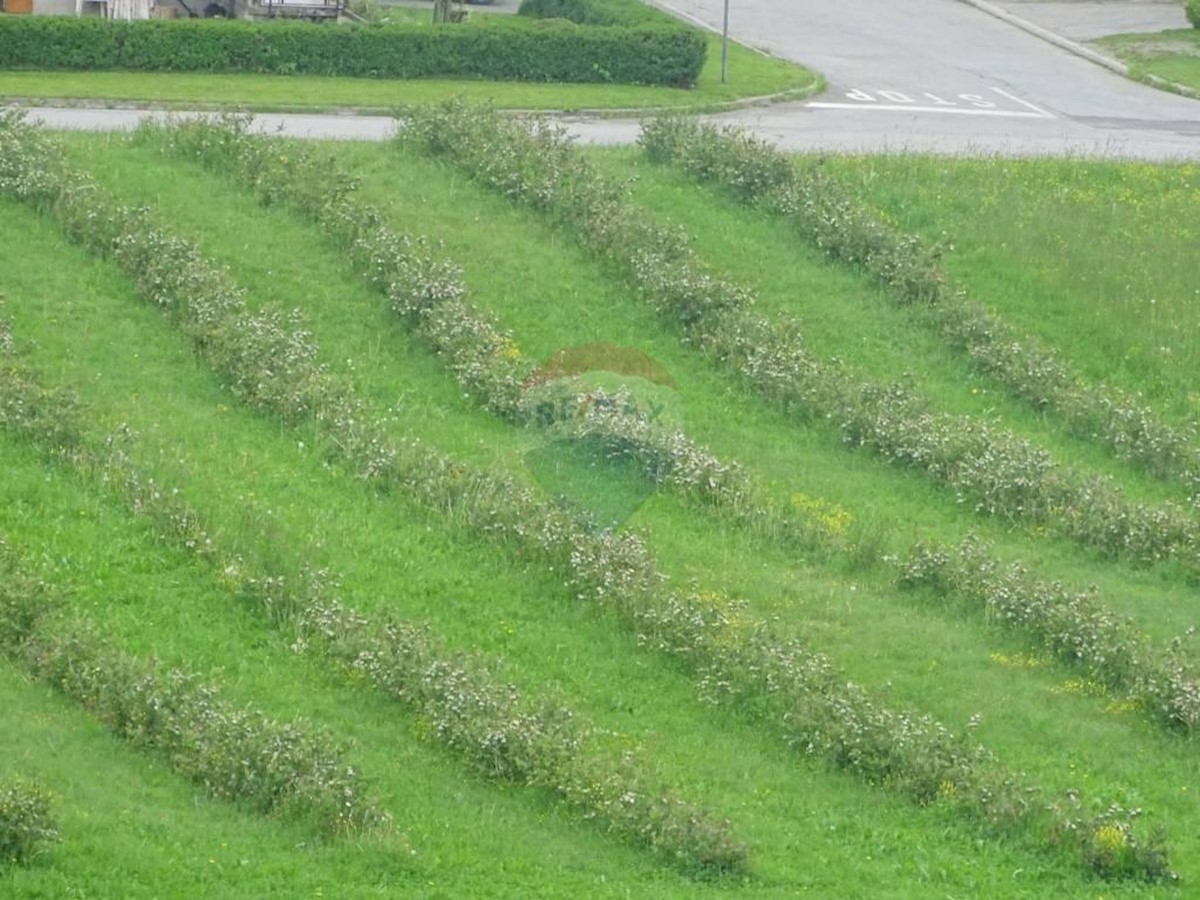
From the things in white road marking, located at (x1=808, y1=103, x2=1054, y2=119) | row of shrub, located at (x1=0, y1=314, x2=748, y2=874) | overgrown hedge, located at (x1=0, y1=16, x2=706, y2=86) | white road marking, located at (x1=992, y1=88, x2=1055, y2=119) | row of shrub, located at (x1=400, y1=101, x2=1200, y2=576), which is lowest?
row of shrub, located at (x1=0, y1=314, x2=748, y2=874)

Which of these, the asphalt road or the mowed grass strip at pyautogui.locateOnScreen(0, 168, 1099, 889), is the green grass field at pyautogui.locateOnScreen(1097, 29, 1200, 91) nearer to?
the asphalt road

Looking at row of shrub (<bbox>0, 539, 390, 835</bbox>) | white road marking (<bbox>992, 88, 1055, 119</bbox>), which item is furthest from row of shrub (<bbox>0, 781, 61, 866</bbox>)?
white road marking (<bbox>992, 88, 1055, 119</bbox>)

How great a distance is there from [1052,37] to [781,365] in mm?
21609

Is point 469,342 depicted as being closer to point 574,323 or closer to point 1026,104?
point 574,323

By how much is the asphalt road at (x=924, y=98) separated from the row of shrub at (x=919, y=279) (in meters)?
2.00

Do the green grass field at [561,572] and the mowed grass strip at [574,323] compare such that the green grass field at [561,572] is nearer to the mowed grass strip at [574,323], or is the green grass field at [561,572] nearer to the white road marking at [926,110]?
the mowed grass strip at [574,323]

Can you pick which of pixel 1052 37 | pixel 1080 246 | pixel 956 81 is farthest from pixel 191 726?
pixel 1052 37

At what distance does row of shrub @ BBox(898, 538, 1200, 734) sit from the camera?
48.8 feet

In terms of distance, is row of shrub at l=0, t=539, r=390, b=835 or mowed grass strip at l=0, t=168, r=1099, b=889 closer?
row of shrub at l=0, t=539, r=390, b=835

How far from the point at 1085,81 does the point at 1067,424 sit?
659 inches

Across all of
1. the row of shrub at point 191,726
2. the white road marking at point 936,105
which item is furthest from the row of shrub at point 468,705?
the white road marking at point 936,105

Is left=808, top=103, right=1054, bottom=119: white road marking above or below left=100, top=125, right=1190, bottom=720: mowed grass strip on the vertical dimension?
above

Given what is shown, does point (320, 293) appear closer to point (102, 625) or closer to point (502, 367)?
point (502, 367)

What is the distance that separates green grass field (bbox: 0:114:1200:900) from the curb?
37.7 ft
